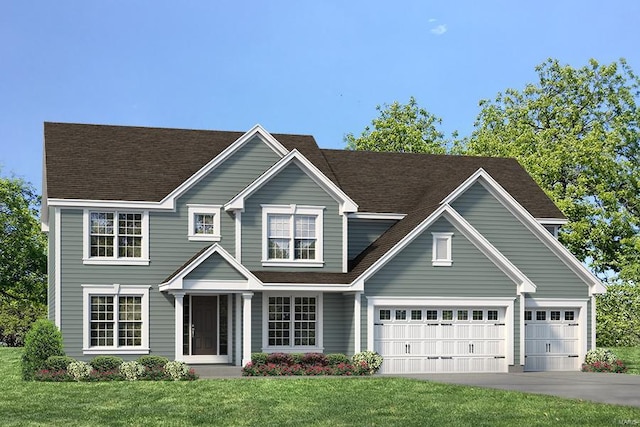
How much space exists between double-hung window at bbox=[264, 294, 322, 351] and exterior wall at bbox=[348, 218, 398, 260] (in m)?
3.33

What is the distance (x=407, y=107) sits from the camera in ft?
233

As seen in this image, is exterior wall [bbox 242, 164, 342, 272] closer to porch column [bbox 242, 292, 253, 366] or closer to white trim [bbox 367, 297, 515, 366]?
porch column [bbox 242, 292, 253, 366]

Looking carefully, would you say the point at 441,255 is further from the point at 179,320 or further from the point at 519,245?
the point at 179,320

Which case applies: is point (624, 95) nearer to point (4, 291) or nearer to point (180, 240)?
point (180, 240)

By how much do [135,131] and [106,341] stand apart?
912cm

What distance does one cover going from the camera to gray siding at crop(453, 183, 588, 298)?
127 feet

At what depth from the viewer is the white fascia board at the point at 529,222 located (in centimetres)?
3809

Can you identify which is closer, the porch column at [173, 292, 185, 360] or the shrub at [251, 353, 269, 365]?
the shrub at [251, 353, 269, 365]

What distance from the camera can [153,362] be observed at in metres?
32.8

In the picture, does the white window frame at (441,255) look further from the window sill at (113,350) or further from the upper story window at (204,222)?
the window sill at (113,350)

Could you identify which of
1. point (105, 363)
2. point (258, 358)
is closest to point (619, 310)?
point (258, 358)

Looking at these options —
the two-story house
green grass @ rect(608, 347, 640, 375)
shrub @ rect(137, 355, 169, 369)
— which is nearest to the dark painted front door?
the two-story house

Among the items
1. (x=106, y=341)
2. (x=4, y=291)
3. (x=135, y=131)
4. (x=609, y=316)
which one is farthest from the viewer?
(x=4, y=291)

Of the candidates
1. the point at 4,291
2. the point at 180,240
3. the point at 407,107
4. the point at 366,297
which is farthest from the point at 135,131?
the point at 407,107
